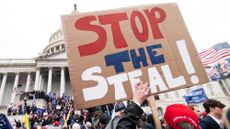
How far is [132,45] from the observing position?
3.35 m

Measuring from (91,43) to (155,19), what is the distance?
1.14m

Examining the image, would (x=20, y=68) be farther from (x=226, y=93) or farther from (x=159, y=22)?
(x=159, y=22)

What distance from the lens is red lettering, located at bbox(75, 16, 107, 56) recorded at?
3219mm

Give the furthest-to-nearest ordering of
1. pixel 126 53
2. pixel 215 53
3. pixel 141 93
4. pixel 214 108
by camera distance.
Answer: pixel 215 53 < pixel 214 108 < pixel 126 53 < pixel 141 93

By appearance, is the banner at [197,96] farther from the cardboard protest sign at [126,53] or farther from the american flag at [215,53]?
the cardboard protest sign at [126,53]

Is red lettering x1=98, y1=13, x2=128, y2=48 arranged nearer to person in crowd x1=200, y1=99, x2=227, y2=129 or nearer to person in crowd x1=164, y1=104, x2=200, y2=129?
person in crowd x1=164, y1=104, x2=200, y2=129

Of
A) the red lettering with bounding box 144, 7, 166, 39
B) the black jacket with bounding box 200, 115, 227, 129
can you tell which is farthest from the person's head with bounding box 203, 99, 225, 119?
the red lettering with bounding box 144, 7, 166, 39

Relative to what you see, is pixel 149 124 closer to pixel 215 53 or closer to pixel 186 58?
pixel 186 58

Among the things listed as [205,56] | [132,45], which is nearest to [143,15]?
[132,45]

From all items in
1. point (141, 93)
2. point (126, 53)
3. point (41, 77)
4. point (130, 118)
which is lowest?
point (130, 118)

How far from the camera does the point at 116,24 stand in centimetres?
353

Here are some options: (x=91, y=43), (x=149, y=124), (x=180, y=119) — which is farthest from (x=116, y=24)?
(x=180, y=119)

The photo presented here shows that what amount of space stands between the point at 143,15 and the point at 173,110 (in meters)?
1.82

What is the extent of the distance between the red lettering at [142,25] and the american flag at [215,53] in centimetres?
1162
